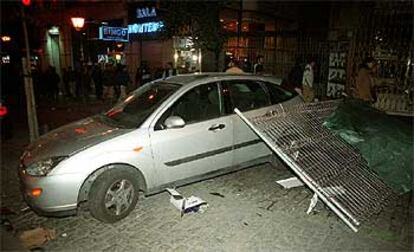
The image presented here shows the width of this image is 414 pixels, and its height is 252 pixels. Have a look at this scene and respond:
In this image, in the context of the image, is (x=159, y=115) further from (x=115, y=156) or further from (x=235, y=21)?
(x=235, y=21)

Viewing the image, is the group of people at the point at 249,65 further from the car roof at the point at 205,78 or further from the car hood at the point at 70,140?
the car hood at the point at 70,140

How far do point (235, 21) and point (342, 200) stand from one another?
14.1 m

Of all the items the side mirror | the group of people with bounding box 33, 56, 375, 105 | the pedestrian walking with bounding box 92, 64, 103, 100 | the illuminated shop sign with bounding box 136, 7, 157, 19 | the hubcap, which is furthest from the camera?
the illuminated shop sign with bounding box 136, 7, 157, 19

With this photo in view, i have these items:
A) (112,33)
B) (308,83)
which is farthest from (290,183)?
(112,33)

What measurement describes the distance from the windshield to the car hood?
0.21 m

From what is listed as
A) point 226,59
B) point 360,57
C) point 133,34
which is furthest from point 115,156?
point 133,34

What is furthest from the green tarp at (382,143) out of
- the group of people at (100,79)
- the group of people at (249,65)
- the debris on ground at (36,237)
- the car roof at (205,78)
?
the group of people at (249,65)

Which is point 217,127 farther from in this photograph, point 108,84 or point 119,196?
point 108,84

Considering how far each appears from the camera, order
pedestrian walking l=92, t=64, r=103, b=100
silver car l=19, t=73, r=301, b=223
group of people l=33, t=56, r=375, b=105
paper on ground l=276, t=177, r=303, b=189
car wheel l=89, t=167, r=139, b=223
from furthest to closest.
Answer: pedestrian walking l=92, t=64, r=103, b=100 < group of people l=33, t=56, r=375, b=105 < paper on ground l=276, t=177, r=303, b=189 < car wheel l=89, t=167, r=139, b=223 < silver car l=19, t=73, r=301, b=223

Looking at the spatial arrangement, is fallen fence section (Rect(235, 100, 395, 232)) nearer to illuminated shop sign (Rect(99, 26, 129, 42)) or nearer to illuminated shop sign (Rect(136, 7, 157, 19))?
illuminated shop sign (Rect(99, 26, 129, 42))

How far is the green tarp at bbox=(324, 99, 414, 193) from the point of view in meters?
5.06

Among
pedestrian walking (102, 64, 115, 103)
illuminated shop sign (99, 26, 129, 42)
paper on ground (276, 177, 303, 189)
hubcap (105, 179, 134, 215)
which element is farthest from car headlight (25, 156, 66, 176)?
pedestrian walking (102, 64, 115, 103)

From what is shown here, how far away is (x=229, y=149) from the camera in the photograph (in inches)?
210

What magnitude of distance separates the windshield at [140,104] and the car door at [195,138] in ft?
0.84
